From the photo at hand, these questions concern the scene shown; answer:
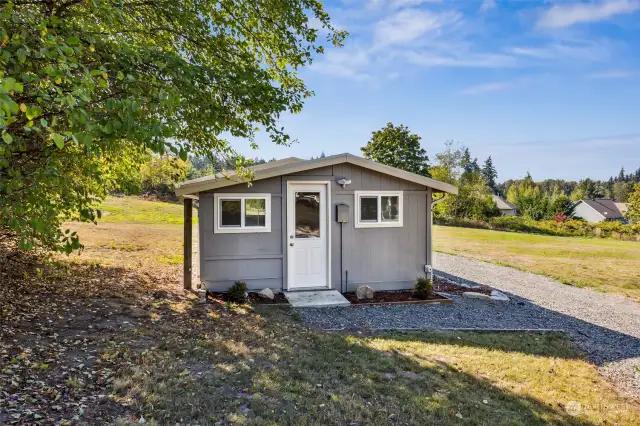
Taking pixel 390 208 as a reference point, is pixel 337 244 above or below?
below

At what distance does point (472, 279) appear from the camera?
1045 centimetres

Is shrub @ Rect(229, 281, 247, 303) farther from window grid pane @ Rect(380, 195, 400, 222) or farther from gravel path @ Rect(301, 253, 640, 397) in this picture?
window grid pane @ Rect(380, 195, 400, 222)

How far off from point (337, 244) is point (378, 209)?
1200mm

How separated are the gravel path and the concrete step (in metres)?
0.23

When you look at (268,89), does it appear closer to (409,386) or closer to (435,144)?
(409,386)

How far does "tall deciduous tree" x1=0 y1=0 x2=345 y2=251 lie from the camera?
2.63 m

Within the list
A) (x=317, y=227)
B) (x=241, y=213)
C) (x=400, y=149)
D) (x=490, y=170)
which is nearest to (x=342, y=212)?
(x=317, y=227)

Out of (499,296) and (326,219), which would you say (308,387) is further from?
(499,296)

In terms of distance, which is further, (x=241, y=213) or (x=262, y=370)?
(x=241, y=213)

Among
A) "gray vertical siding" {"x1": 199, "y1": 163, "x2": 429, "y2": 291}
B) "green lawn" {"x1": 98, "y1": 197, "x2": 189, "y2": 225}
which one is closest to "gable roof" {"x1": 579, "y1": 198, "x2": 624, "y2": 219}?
"green lawn" {"x1": 98, "y1": 197, "x2": 189, "y2": 225}

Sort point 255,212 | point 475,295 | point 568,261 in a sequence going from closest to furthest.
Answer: point 255,212, point 475,295, point 568,261

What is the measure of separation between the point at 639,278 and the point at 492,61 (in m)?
8.80

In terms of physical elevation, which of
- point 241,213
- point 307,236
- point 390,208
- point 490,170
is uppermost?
point 490,170

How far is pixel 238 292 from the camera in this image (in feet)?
23.0
